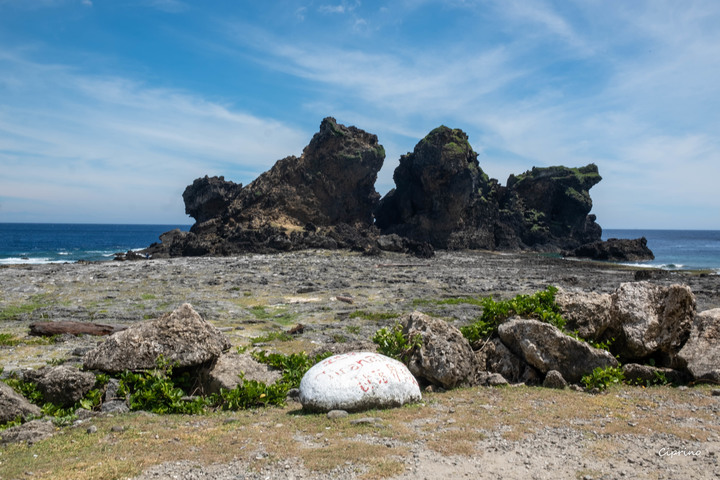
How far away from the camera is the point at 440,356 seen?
9812 mm

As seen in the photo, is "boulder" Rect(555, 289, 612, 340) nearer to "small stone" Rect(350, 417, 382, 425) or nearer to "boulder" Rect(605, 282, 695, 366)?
"boulder" Rect(605, 282, 695, 366)

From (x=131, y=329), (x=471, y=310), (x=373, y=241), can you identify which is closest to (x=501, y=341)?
(x=131, y=329)

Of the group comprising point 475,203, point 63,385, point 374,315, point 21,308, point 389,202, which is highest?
point 389,202

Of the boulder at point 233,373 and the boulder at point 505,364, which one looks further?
the boulder at point 505,364

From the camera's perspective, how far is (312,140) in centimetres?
8969

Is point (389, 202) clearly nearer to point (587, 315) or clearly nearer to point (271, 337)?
point (271, 337)

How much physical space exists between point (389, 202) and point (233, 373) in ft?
319

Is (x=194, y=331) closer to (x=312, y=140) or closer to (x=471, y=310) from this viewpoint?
(x=471, y=310)

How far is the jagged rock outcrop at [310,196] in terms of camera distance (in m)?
78.5

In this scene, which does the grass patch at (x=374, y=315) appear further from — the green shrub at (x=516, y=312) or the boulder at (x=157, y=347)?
the boulder at (x=157, y=347)

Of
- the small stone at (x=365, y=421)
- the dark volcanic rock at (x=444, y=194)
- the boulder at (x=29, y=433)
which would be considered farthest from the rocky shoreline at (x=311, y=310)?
the dark volcanic rock at (x=444, y=194)

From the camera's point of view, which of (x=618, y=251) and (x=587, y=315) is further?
(x=618, y=251)

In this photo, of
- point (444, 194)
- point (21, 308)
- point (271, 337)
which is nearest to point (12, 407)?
point (271, 337)

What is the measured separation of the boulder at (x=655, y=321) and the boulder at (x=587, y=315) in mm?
331
